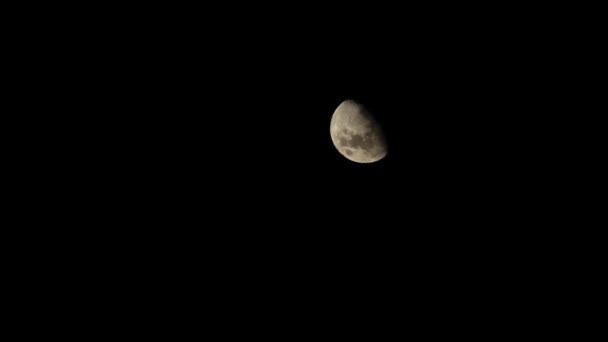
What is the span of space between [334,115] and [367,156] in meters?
0.52

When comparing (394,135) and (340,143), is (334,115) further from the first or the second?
(394,135)

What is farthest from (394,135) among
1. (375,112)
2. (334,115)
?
(334,115)

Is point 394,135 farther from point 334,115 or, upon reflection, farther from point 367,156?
point 334,115

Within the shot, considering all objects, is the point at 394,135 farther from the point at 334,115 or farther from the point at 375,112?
the point at 334,115

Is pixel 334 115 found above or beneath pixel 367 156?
above

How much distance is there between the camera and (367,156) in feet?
11.5

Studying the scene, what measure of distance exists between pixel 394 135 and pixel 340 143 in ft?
1.66

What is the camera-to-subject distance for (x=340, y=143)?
11.5ft

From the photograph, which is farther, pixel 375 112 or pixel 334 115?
pixel 334 115

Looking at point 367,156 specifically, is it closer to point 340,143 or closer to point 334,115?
point 340,143

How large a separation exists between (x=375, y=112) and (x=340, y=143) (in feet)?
1.43

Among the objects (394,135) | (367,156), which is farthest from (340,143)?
(394,135)

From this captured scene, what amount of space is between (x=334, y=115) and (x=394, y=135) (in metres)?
0.61

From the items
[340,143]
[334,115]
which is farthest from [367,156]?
[334,115]
